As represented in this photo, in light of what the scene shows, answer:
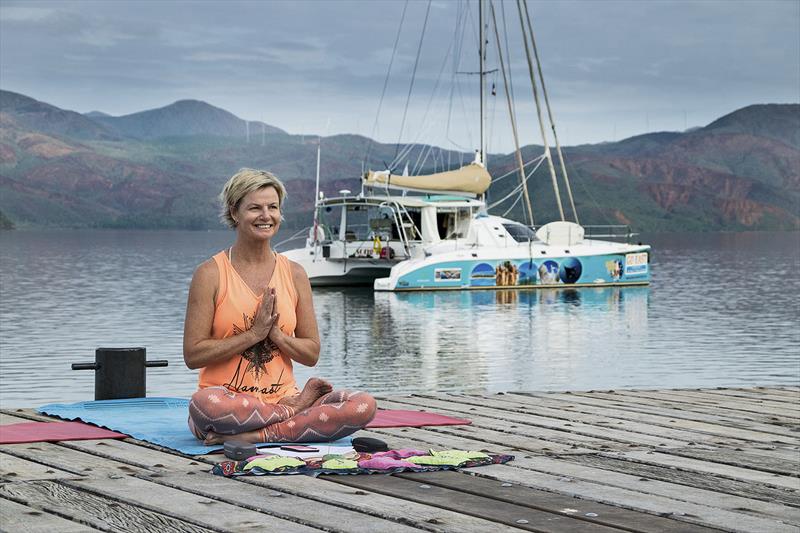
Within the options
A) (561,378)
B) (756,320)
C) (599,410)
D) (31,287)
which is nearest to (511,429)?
(599,410)

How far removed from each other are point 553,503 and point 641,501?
35 centimetres

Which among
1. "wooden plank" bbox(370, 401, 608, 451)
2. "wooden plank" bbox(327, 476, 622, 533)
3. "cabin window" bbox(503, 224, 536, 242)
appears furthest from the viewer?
"cabin window" bbox(503, 224, 536, 242)

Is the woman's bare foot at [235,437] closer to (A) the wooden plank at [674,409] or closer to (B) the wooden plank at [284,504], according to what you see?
(B) the wooden plank at [284,504]

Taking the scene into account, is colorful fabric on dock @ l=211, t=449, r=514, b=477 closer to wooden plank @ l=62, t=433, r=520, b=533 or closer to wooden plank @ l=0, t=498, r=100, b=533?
wooden plank @ l=62, t=433, r=520, b=533

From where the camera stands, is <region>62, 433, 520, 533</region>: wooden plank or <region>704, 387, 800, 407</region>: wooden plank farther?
<region>704, 387, 800, 407</region>: wooden plank

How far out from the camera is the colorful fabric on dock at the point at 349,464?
5668 mm

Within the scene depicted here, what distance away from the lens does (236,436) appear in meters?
6.46

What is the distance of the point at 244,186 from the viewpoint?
6.36 metres

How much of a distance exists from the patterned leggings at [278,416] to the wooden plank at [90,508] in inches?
42.4

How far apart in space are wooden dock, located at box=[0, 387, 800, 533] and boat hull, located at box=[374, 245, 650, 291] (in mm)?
31814

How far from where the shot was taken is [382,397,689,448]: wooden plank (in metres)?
7.14

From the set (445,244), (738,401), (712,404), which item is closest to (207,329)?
(712,404)

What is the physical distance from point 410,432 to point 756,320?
29.9 metres

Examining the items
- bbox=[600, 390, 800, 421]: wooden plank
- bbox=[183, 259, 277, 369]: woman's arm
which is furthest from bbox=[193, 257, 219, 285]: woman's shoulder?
bbox=[600, 390, 800, 421]: wooden plank
